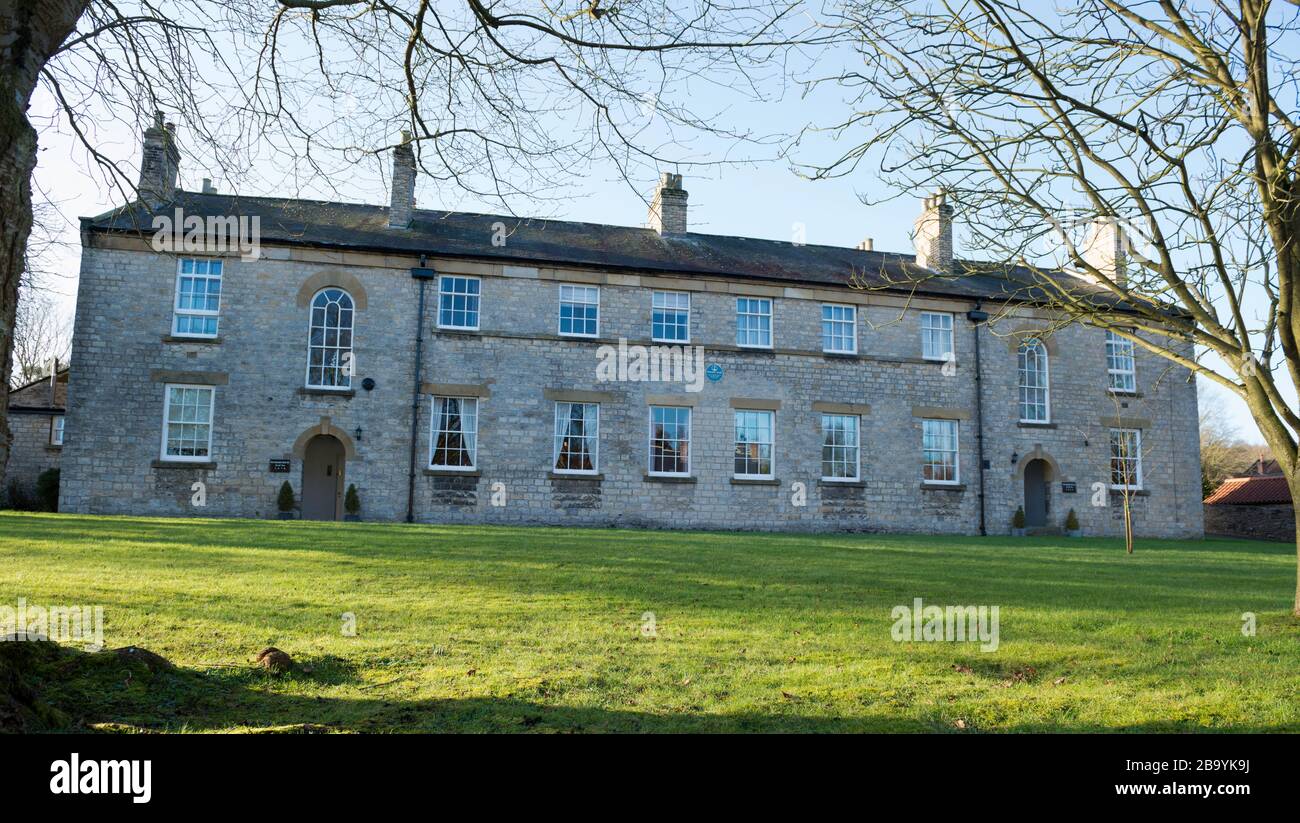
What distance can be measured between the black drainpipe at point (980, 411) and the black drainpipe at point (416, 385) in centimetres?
1602

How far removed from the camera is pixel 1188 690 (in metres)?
6.68

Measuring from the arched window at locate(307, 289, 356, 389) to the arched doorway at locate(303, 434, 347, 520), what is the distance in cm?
148

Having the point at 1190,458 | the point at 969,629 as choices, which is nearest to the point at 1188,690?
the point at 969,629

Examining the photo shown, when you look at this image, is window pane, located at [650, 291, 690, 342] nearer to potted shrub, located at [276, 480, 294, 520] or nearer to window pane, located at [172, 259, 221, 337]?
potted shrub, located at [276, 480, 294, 520]

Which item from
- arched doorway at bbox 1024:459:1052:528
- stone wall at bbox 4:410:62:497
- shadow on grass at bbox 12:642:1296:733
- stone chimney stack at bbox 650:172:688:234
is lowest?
shadow on grass at bbox 12:642:1296:733

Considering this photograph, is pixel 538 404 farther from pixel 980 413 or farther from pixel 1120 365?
pixel 1120 365

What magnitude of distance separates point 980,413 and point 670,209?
11.3 metres

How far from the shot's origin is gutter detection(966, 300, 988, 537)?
84.1 ft

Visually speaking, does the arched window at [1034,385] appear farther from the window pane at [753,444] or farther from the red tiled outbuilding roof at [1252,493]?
the red tiled outbuilding roof at [1252,493]

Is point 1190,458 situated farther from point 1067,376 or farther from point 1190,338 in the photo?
point 1190,338

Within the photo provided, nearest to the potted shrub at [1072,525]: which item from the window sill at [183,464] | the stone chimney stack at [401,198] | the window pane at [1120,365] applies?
the window pane at [1120,365]

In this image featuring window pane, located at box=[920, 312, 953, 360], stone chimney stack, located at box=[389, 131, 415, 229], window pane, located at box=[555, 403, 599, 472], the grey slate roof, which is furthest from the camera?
window pane, located at box=[920, 312, 953, 360]

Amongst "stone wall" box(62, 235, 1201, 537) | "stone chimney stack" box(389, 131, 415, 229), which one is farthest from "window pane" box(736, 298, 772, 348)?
"stone chimney stack" box(389, 131, 415, 229)

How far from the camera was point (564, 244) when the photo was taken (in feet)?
82.5
